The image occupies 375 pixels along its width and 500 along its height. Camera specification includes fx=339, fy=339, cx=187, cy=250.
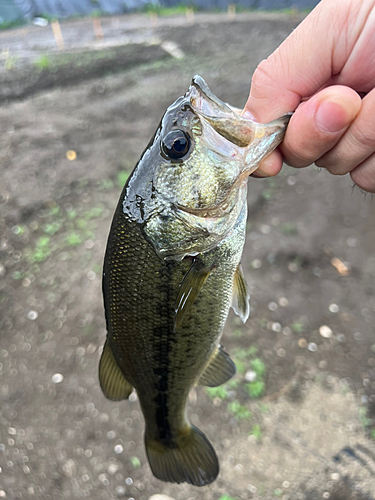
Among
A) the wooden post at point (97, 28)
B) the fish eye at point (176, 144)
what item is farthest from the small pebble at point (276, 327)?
the wooden post at point (97, 28)

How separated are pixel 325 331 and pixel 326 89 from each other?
2.66m

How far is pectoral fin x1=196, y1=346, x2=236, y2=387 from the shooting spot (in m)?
1.79

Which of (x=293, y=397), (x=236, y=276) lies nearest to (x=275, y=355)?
(x=293, y=397)

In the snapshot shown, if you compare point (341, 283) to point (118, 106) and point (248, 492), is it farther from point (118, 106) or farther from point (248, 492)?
point (118, 106)

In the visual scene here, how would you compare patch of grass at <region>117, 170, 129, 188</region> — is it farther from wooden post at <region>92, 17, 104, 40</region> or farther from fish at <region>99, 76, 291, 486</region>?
wooden post at <region>92, 17, 104, 40</region>

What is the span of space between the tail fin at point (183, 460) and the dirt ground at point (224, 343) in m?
0.94

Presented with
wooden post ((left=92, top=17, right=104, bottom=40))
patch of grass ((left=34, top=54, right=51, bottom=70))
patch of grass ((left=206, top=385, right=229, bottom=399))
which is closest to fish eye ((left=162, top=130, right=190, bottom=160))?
patch of grass ((left=206, top=385, right=229, bottom=399))

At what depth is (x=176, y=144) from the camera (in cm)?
131

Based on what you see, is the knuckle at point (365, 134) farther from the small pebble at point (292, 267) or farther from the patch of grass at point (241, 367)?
the small pebble at point (292, 267)

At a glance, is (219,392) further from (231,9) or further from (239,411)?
(231,9)

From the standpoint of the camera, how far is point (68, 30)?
998cm

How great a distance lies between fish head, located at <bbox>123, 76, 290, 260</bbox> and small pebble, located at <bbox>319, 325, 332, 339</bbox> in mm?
2374

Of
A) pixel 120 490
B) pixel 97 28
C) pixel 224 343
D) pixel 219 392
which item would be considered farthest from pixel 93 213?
pixel 97 28

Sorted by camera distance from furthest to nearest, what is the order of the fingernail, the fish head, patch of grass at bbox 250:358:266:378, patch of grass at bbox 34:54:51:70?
patch of grass at bbox 34:54:51:70 < patch of grass at bbox 250:358:266:378 < the fish head < the fingernail
